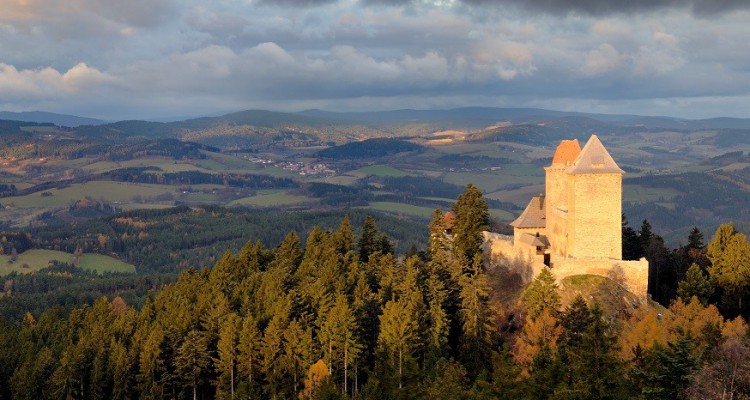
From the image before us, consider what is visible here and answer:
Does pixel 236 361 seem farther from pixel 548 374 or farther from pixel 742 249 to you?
pixel 742 249

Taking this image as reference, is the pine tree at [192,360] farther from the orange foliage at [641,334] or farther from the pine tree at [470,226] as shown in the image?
the orange foliage at [641,334]

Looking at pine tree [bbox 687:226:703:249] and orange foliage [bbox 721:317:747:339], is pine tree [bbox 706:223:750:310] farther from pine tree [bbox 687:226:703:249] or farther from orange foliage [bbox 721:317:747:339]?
pine tree [bbox 687:226:703:249]

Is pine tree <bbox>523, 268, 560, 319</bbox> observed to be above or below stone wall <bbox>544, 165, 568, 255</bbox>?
below

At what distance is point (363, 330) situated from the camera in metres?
59.8

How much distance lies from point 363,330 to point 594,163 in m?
23.1

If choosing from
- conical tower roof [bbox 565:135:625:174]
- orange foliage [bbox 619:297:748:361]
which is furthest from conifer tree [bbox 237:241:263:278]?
orange foliage [bbox 619:297:748:361]

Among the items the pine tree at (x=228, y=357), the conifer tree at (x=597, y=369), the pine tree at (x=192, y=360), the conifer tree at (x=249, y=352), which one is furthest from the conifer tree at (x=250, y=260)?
the conifer tree at (x=597, y=369)

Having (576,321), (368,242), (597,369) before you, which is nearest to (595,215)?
(576,321)

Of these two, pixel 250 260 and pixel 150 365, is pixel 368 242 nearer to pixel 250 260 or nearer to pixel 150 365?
pixel 250 260

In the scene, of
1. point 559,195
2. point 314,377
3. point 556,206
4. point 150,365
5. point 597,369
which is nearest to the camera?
point 597,369

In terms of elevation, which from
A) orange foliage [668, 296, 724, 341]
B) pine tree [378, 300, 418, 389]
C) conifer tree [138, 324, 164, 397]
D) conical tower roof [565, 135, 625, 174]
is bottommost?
conifer tree [138, 324, 164, 397]

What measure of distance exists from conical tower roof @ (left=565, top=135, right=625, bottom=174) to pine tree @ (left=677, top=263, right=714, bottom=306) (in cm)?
1139

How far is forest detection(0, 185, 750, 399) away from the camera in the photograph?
172 ft

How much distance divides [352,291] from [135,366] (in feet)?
61.6
